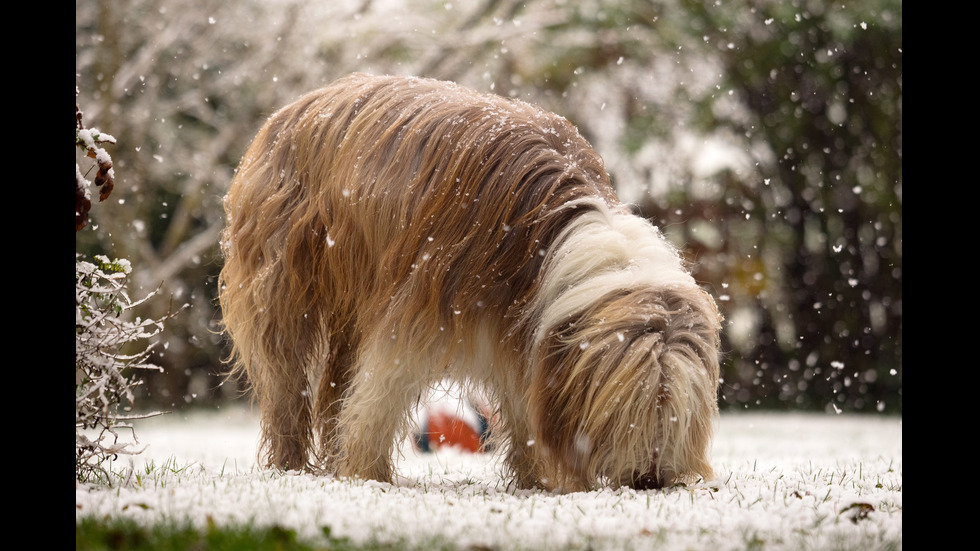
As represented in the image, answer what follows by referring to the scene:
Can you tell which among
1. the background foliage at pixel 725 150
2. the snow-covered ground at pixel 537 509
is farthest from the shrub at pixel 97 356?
the background foliage at pixel 725 150

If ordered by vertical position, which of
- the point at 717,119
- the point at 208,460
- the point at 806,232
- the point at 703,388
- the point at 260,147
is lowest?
the point at 208,460

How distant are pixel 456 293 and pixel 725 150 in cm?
944

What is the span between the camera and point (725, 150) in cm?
1262

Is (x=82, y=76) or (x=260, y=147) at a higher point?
(x=82, y=76)

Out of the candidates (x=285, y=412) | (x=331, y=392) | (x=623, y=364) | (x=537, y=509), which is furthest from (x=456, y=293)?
(x=285, y=412)

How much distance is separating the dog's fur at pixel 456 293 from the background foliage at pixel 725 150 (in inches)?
295

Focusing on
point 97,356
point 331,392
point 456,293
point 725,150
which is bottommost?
point 331,392

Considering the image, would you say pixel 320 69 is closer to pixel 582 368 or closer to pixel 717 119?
pixel 717 119

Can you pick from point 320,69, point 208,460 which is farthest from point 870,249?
point 208,460

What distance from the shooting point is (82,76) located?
1183cm

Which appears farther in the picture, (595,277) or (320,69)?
(320,69)

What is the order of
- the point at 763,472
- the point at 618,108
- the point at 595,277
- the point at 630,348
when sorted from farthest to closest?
the point at 618,108, the point at 763,472, the point at 595,277, the point at 630,348

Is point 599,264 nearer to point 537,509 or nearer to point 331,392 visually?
point 537,509

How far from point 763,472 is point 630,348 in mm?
1905
